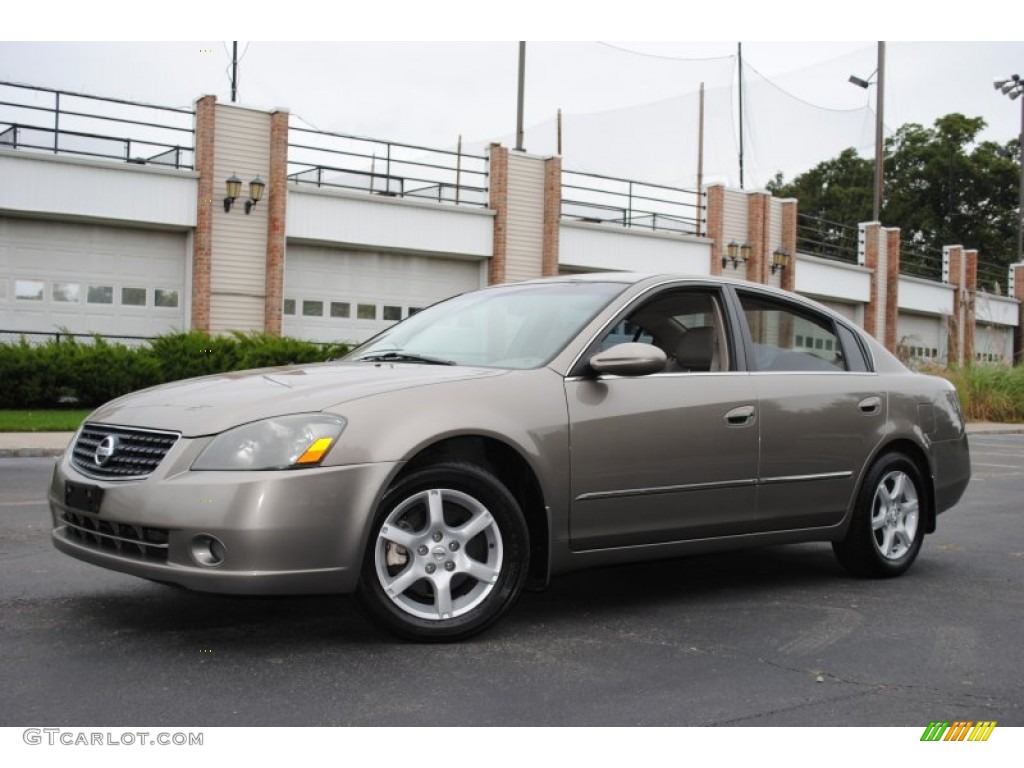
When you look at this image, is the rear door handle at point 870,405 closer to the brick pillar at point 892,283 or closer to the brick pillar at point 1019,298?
the brick pillar at point 892,283

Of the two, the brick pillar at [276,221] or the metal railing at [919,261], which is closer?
the brick pillar at [276,221]

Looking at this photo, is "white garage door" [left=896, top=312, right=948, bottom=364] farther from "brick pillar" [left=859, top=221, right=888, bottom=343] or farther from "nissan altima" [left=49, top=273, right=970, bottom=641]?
"nissan altima" [left=49, top=273, right=970, bottom=641]

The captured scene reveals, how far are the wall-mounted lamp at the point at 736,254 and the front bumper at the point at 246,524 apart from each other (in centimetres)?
3477

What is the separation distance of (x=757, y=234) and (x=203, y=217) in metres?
19.1

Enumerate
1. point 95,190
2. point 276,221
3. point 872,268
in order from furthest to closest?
point 872,268 → point 276,221 → point 95,190

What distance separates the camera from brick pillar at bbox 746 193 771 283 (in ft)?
129

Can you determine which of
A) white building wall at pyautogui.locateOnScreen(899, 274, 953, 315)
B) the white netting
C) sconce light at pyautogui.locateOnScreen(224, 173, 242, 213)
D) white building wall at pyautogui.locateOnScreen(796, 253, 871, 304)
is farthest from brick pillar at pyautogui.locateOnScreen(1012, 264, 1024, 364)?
sconce light at pyautogui.locateOnScreen(224, 173, 242, 213)

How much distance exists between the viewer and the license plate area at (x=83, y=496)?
183 inches

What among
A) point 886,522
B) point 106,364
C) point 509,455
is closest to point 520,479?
point 509,455

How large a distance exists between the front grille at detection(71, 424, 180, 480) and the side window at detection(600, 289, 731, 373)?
2.30 meters

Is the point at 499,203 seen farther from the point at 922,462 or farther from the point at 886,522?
the point at 886,522

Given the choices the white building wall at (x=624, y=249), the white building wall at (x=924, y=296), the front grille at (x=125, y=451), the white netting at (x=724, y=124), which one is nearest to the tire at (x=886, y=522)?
the front grille at (x=125, y=451)

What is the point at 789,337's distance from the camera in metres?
6.40

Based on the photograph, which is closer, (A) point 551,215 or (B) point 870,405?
(B) point 870,405
